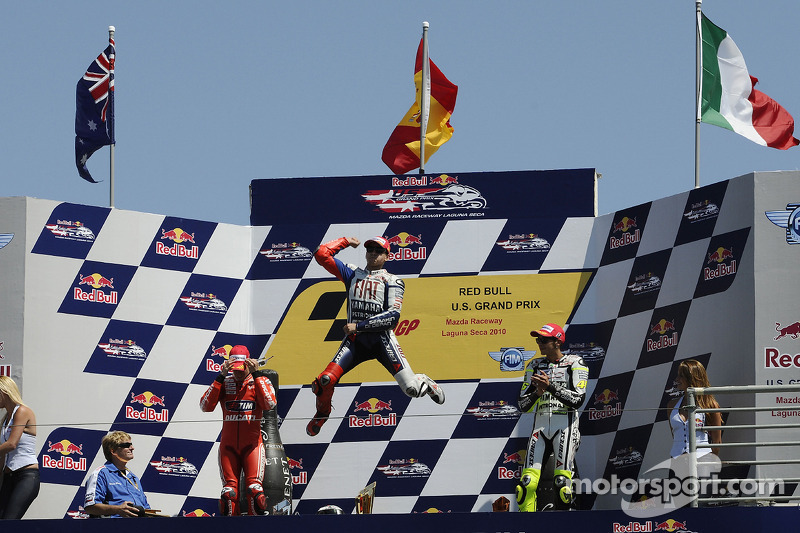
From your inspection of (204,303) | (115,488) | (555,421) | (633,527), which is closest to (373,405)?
(204,303)

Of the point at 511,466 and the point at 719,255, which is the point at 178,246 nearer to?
the point at 511,466

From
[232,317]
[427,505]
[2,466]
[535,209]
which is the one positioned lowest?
[427,505]

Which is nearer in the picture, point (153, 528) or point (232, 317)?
point (153, 528)

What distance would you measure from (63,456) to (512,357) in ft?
13.4

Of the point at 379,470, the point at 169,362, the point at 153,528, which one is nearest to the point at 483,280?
the point at 379,470

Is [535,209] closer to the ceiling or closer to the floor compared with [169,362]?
closer to the ceiling

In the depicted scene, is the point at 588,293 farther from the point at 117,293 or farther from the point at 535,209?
the point at 117,293

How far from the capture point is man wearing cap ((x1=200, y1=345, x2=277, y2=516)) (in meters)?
10.3

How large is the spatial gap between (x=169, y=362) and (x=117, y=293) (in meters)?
0.79

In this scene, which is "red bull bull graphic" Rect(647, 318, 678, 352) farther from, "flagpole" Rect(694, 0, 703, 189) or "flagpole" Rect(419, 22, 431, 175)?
"flagpole" Rect(419, 22, 431, 175)

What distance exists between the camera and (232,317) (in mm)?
13219

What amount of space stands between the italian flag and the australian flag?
19.0 feet

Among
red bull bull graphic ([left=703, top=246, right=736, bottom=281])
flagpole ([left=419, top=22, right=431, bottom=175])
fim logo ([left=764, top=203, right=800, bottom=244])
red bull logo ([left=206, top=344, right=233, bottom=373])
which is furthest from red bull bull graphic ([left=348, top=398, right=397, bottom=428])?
fim logo ([left=764, top=203, right=800, bottom=244])

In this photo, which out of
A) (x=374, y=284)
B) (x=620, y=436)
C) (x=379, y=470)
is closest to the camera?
(x=374, y=284)
